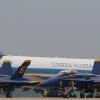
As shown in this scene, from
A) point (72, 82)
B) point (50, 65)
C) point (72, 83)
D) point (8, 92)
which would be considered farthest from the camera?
point (50, 65)

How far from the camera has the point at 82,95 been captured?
173 feet

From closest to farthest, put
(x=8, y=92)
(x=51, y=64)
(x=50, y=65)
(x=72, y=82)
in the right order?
(x=8, y=92), (x=72, y=82), (x=50, y=65), (x=51, y=64)

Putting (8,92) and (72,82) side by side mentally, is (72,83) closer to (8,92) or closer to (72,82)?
(72,82)

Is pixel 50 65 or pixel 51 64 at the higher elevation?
pixel 51 64

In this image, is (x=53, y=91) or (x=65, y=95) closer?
(x=65, y=95)

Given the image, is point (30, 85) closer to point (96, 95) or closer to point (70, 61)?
point (96, 95)

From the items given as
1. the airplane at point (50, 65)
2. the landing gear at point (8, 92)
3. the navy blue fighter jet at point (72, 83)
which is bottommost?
the landing gear at point (8, 92)

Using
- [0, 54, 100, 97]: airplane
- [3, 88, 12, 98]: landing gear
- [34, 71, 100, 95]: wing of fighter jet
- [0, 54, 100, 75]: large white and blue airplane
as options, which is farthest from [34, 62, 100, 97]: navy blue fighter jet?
[0, 54, 100, 75]: large white and blue airplane

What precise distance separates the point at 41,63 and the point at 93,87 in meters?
22.7

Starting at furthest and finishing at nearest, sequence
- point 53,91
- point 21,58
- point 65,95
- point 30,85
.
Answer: point 21,58 < point 53,91 < point 30,85 < point 65,95

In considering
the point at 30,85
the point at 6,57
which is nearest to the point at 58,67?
the point at 6,57

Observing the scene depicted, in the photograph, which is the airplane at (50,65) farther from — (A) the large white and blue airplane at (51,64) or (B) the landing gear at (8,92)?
(B) the landing gear at (8,92)

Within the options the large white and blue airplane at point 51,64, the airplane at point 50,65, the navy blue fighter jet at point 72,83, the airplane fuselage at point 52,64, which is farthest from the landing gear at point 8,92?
the airplane fuselage at point 52,64

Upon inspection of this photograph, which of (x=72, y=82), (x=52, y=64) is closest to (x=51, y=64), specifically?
(x=52, y=64)
